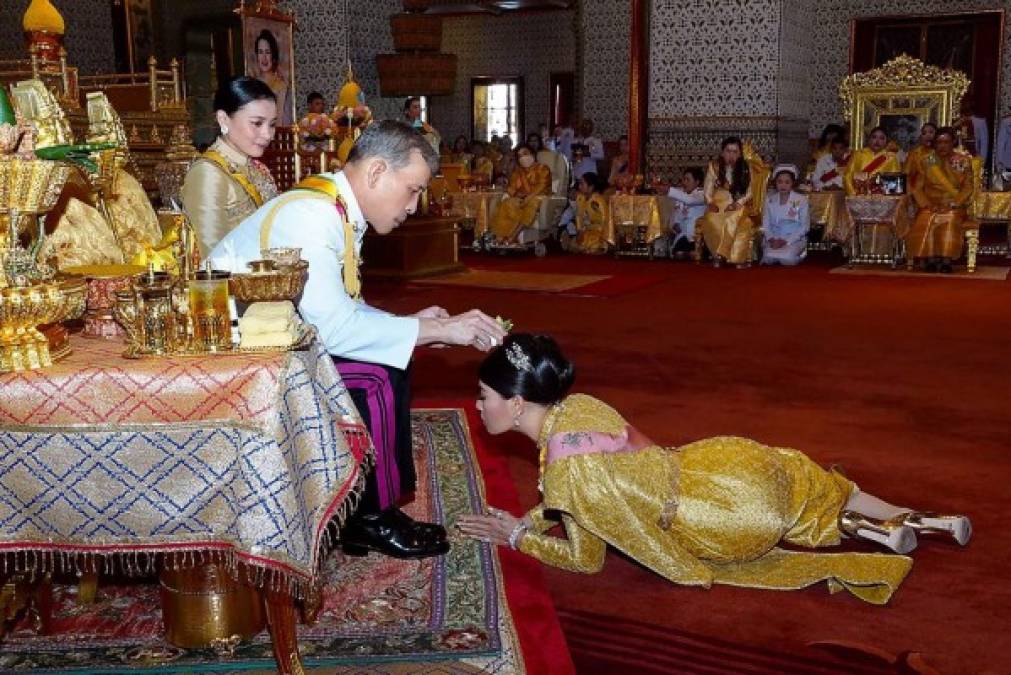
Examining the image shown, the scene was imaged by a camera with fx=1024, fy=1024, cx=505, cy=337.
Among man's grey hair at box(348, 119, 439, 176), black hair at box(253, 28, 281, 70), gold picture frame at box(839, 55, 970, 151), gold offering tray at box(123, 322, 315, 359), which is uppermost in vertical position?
black hair at box(253, 28, 281, 70)

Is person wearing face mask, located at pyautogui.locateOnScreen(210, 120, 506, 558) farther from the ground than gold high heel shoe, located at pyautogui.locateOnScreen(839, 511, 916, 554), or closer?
farther from the ground

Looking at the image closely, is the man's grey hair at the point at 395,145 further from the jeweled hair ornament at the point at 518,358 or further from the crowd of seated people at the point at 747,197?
the crowd of seated people at the point at 747,197

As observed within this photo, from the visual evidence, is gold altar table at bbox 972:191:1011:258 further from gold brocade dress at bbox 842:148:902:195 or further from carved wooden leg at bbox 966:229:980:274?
gold brocade dress at bbox 842:148:902:195

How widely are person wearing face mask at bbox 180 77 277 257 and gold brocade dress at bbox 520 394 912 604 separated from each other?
4.26 feet

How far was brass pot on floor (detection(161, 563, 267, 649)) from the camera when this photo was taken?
214 centimetres

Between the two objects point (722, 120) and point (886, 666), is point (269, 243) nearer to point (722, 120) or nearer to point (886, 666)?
point (886, 666)

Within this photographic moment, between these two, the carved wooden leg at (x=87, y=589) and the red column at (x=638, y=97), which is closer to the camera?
the carved wooden leg at (x=87, y=589)

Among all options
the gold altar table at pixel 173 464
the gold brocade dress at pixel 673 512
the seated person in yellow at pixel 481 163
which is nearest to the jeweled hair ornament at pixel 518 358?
the gold brocade dress at pixel 673 512

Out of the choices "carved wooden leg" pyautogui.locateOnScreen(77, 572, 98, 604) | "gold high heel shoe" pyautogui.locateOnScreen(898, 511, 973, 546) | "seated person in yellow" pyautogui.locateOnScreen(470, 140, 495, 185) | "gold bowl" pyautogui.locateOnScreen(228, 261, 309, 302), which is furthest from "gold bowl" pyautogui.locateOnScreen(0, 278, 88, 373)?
"seated person in yellow" pyautogui.locateOnScreen(470, 140, 495, 185)

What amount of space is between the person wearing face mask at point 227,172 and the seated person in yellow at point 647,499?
1.13 m

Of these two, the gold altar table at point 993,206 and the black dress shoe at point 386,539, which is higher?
the gold altar table at point 993,206

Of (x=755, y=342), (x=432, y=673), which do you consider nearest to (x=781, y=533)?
(x=432, y=673)

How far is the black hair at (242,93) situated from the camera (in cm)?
306

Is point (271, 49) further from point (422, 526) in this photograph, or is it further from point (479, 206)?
point (422, 526)
